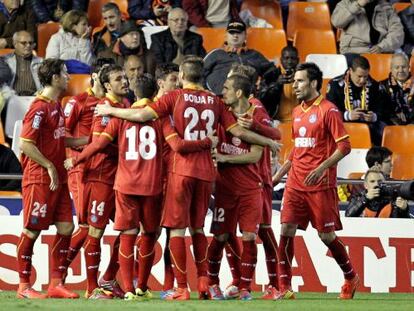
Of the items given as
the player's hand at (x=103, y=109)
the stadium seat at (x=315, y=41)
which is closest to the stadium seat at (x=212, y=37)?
Result: the stadium seat at (x=315, y=41)

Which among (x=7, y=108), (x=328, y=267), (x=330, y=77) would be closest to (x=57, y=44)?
(x=7, y=108)

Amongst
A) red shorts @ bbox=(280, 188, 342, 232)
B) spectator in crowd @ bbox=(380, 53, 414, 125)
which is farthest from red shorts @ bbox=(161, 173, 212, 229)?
spectator in crowd @ bbox=(380, 53, 414, 125)

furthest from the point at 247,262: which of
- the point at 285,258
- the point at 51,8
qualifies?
the point at 51,8

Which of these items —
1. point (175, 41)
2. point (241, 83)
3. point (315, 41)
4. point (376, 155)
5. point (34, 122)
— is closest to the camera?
point (34, 122)

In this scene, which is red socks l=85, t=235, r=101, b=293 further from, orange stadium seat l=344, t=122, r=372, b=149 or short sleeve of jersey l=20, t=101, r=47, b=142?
orange stadium seat l=344, t=122, r=372, b=149

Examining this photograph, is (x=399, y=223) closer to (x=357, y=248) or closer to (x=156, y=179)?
(x=357, y=248)

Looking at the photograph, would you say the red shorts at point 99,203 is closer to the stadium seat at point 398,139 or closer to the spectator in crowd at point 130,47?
the spectator in crowd at point 130,47

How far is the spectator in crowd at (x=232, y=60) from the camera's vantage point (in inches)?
708

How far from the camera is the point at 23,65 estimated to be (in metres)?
18.1

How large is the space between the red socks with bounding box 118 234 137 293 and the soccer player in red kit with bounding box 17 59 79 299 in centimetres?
62

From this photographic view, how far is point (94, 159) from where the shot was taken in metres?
13.3

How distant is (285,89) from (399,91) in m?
1.56

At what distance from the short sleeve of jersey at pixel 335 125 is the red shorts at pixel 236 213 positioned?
913mm

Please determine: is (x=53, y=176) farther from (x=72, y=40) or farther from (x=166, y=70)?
(x=72, y=40)
